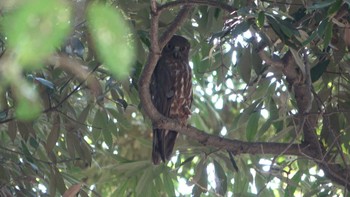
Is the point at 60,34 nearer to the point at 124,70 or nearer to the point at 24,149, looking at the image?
the point at 124,70

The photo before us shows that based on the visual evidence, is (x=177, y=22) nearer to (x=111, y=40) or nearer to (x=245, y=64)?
(x=245, y=64)

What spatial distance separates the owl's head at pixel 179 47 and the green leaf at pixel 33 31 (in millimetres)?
3381

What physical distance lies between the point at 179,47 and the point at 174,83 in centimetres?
20

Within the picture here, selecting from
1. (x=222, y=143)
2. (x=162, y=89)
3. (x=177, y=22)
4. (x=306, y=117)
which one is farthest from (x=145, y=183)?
(x=177, y=22)

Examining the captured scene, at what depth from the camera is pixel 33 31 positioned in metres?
0.62

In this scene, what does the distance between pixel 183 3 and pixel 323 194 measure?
49.3 inches

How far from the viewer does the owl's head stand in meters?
4.04

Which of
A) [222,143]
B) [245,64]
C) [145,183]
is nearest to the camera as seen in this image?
[245,64]

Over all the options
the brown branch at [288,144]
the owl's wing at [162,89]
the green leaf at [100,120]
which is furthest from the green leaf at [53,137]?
the owl's wing at [162,89]

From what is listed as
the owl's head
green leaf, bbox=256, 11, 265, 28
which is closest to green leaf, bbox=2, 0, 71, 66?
green leaf, bbox=256, 11, 265, 28

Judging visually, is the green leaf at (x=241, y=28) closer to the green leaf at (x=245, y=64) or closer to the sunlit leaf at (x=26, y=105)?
the green leaf at (x=245, y=64)

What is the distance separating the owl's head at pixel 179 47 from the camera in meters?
4.04

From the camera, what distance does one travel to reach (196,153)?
3297mm

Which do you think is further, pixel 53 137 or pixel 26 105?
pixel 53 137
